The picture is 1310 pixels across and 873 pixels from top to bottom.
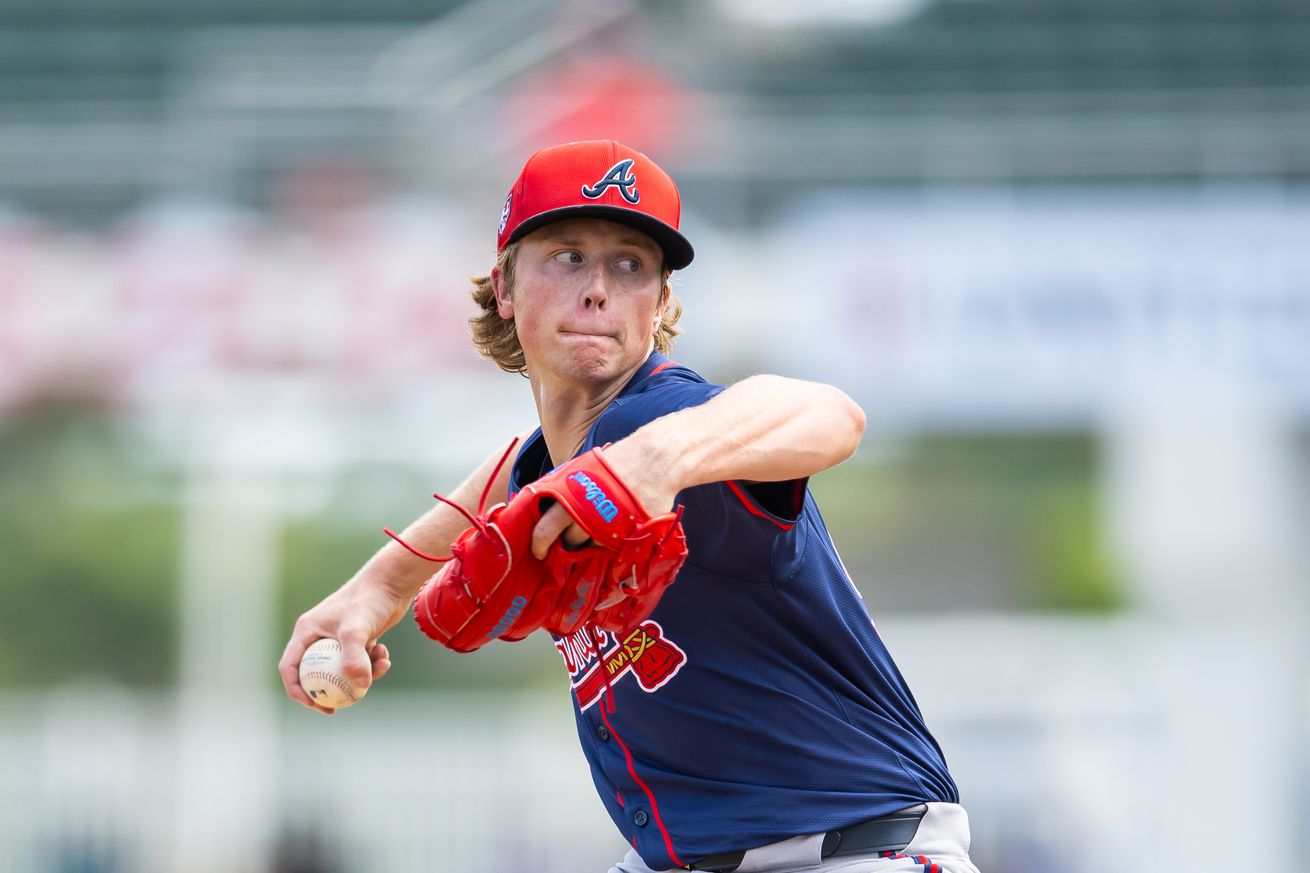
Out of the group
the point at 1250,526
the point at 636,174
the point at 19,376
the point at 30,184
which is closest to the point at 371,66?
the point at 30,184

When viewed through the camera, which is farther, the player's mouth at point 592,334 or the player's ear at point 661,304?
the player's ear at point 661,304

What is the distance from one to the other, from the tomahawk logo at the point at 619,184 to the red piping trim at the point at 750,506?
583 millimetres

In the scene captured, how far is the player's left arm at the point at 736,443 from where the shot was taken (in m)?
2.59

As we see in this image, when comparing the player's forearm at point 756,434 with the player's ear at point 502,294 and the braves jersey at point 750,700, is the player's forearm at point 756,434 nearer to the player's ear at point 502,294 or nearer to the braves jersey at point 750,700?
the braves jersey at point 750,700

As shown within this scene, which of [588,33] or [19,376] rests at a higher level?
[588,33]

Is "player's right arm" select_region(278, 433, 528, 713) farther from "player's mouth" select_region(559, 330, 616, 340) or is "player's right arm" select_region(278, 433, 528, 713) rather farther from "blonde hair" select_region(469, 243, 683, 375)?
"player's mouth" select_region(559, 330, 616, 340)

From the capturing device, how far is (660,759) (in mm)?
3156

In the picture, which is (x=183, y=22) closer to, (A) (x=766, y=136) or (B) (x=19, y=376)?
(B) (x=19, y=376)

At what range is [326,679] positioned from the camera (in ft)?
10.7

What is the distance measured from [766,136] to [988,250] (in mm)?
2271

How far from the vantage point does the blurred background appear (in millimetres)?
13188

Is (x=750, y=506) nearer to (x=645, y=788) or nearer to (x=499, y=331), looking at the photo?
(x=645, y=788)

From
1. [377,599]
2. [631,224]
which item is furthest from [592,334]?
[377,599]

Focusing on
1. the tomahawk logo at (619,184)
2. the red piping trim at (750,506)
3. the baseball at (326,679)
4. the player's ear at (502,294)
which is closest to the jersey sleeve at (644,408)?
the red piping trim at (750,506)
